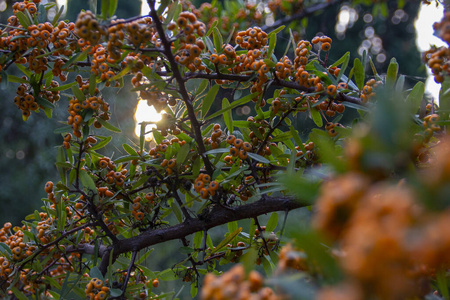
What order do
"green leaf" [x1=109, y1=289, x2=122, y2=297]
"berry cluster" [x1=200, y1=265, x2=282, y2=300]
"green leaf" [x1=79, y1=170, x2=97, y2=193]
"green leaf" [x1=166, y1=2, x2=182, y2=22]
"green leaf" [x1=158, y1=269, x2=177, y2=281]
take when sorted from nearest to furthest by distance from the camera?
"berry cluster" [x1=200, y1=265, x2=282, y2=300] < "green leaf" [x1=166, y1=2, x2=182, y2=22] < "green leaf" [x1=109, y1=289, x2=122, y2=297] < "green leaf" [x1=79, y1=170, x2=97, y2=193] < "green leaf" [x1=158, y1=269, x2=177, y2=281]

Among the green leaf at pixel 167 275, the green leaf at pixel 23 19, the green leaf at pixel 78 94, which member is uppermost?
the green leaf at pixel 23 19

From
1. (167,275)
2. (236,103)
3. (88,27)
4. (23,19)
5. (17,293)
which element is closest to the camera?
(88,27)

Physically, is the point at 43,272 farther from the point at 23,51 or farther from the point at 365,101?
the point at 365,101

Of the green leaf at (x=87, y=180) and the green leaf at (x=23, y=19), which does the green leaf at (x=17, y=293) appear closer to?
the green leaf at (x=87, y=180)

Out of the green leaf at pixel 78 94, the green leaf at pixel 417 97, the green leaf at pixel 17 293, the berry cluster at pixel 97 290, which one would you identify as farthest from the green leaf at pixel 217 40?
the green leaf at pixel 17 293

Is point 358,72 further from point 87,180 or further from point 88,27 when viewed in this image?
point 87,180

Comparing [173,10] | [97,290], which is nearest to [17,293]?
[97,290]

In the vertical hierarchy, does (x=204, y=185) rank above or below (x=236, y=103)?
below

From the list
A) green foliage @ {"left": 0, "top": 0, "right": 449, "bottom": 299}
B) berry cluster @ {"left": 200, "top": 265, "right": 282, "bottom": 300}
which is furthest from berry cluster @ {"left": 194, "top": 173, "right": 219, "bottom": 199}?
berry cluster @ {"left": 200, "top": 265, "right": 282, "bottom": 300}

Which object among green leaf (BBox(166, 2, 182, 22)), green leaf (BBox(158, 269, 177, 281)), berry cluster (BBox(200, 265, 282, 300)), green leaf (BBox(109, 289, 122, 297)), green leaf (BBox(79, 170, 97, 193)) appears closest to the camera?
berry cluster (BBox(200, 265, 282, 300))

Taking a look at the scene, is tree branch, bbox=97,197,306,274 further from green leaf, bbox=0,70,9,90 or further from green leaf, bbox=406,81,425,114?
green leaf, bbox=0,70,9,90

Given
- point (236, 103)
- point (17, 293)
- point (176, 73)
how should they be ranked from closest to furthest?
point (176, 73)
point (236, 103)
point (17, 293)

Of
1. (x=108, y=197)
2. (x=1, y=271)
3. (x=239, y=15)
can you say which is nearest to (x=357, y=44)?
(x=239, y=15)

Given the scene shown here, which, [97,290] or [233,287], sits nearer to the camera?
[233,287]
